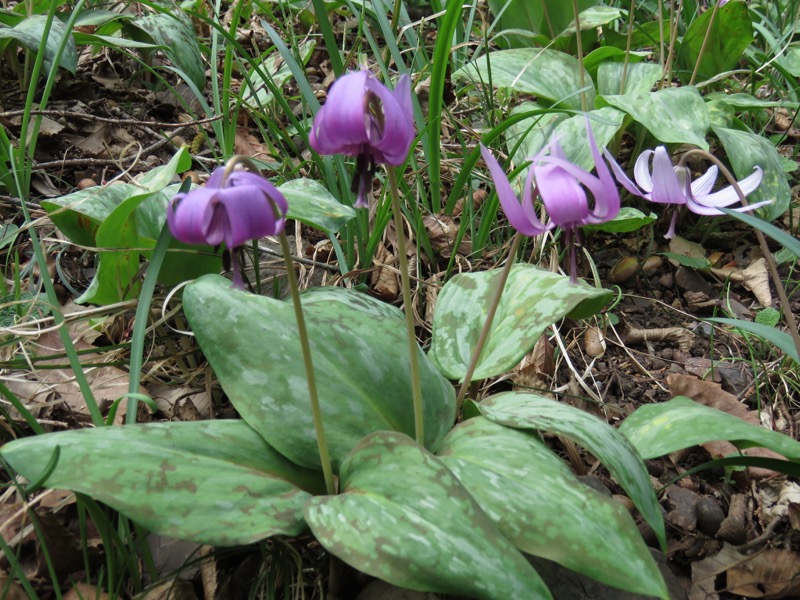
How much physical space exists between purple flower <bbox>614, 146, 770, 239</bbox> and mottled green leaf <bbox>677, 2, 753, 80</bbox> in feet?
4.41

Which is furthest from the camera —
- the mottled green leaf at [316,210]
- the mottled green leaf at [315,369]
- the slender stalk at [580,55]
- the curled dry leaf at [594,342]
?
the slender stalk at [580,55]

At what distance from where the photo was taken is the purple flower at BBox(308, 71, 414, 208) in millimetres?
985

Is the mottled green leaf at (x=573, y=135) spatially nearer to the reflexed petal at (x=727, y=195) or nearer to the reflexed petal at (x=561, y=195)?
the reflexed petal at (x=727, y=195)

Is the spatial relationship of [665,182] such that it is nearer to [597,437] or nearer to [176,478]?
[597,437]

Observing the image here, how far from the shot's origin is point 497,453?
123 cm

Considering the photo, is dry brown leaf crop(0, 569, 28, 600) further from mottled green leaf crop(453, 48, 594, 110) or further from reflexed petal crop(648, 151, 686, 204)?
mottled green leaf crop(453, 48, 594, 110)

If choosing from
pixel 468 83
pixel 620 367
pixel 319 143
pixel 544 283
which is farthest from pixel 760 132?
pixel 319 143

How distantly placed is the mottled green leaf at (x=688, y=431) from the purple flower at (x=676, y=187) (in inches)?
14.1

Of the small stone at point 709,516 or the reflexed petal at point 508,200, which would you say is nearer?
the reflexed petal at point 508,200

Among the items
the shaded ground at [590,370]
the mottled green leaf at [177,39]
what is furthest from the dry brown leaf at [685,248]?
the mottled green leaf at [177,39]

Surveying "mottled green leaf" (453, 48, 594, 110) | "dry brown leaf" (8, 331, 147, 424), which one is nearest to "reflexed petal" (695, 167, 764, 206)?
"mottled green leaf" (453, 48, 594, 110)

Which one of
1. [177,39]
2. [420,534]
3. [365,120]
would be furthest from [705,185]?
[177,39]

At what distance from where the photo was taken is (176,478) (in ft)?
3.54

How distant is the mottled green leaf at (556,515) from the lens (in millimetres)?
1018
